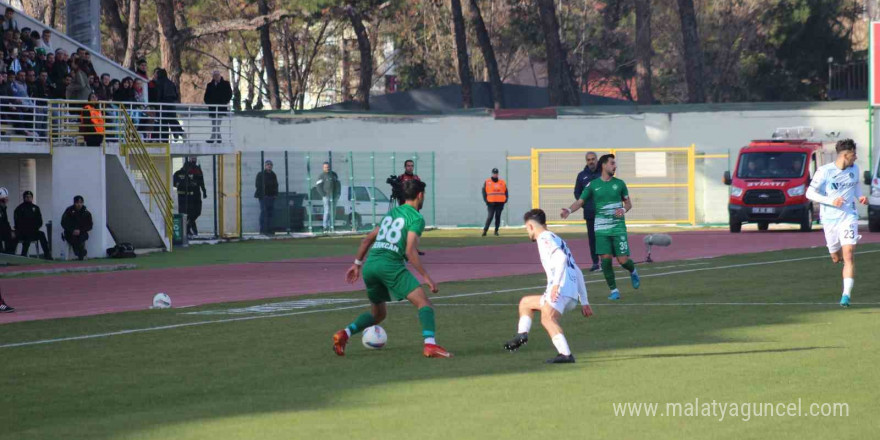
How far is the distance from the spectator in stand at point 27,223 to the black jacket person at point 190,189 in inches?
300

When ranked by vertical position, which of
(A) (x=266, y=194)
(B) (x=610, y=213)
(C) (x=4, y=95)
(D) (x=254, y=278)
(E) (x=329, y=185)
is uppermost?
(C) (x=4, y=95)

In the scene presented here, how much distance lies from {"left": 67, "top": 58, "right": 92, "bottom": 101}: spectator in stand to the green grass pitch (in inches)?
588

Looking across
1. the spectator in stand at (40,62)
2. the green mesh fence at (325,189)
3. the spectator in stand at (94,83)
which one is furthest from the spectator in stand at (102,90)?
the green mesh fence at (325,189)

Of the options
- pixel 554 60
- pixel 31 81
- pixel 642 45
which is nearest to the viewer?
pixel 31 81

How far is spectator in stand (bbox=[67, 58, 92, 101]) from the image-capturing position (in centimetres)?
3084

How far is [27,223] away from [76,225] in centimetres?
111

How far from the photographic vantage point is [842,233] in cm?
1576

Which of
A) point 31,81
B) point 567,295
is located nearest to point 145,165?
point 31,81

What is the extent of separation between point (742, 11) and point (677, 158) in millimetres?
29251

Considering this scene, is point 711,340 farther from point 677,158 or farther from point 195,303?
point 677,158

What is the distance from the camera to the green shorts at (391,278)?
462 inches

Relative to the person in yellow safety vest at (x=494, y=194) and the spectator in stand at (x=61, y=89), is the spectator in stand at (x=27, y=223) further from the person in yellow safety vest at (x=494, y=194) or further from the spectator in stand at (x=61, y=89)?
the person in yellow safety vest at (x=494, y=194)

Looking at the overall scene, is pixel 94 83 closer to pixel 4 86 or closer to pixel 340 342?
pixel 4 86

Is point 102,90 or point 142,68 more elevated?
point 142,68
